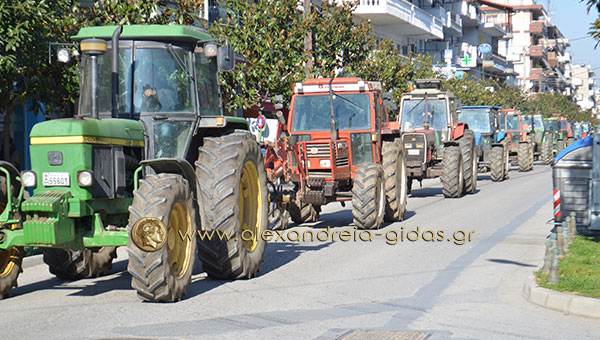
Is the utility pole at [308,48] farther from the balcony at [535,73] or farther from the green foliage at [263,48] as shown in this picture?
the balcony at [535,73]

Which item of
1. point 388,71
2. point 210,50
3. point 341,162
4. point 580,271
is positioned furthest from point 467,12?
point 210,50

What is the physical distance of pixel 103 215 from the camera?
8.88 m

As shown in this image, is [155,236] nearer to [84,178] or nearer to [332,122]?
[84,178]

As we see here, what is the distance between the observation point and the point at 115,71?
928 cm

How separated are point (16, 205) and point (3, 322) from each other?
4.38 feet

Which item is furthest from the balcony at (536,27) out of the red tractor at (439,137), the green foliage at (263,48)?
the red tractor at (439,137)

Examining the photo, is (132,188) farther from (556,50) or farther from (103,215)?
(556,50)

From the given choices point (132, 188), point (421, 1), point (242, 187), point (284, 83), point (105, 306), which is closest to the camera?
point (105, 306)

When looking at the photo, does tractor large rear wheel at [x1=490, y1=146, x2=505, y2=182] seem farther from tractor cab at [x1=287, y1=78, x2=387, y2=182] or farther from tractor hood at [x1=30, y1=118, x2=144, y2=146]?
tractor hood at [x1=30, y1=118, x2=144, y2=146]

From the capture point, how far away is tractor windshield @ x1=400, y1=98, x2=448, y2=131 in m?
24.6

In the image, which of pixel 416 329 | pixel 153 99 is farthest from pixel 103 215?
pixel 416 329

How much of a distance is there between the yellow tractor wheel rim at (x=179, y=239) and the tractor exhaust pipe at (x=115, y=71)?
1426 millimetres

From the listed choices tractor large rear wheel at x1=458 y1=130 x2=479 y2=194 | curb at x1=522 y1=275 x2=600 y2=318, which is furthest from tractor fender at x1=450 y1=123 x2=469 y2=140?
curb at x1=522 y1=275 x2=600 y2=318

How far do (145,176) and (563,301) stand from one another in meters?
4.39
